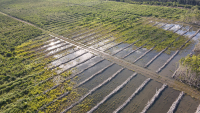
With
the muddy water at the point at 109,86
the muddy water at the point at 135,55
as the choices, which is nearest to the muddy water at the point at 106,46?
the muddy water at the point at 135,55

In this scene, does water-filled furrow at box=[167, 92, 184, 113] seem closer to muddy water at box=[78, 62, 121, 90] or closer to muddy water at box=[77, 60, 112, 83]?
muddy water at box=[78, 62, 121, 90]

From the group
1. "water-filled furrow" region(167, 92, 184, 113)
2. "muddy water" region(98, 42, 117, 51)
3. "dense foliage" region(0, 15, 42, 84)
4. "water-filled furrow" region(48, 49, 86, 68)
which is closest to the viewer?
"water-filled furrow" region(167, 92, 184, 113)

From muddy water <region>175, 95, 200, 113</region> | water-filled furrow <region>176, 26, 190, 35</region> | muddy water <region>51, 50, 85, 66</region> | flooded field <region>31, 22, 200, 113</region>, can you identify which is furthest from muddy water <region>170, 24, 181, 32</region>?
muddy water <region>51, 50, 85, 66</region>

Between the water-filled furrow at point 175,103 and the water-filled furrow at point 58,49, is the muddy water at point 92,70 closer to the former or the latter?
the water-filled furrow at point 58,49

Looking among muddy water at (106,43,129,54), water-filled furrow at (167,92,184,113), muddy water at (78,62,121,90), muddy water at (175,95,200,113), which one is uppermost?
muddy water at (106,43,129,54)

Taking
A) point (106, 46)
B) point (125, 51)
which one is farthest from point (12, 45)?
point (125, 51)

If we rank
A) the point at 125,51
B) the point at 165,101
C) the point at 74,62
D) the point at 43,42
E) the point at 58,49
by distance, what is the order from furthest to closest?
the point at 43,42
the point at 58,49
the point at 125,51
the point at 74,62
the point at 165,101

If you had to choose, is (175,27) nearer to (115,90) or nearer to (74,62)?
(115,90)

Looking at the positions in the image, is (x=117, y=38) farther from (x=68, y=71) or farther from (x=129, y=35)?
(x=68, y=71)

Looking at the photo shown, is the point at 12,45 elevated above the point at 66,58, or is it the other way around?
the point at 12,45
